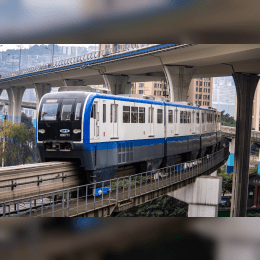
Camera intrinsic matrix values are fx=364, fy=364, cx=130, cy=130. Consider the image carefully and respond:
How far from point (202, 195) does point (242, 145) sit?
1350 centimetres

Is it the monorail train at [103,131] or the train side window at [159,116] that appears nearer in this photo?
the monorail train at [103,131]

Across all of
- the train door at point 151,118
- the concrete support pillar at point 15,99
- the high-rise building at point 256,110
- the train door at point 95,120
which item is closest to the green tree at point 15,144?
the concrete support pillar at point 15,99

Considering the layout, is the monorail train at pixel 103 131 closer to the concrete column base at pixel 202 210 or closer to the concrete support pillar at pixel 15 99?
the concrete column base at pixel 202 210

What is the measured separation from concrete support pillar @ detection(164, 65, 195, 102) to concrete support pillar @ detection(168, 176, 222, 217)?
8743 mm

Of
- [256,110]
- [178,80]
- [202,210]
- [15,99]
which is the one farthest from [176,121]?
[256,110]

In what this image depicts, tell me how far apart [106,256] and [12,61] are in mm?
70023

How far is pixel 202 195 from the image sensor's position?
24.0 metres

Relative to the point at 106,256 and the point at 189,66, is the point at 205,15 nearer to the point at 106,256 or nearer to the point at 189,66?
the point at 106,256

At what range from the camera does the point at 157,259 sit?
3682mm

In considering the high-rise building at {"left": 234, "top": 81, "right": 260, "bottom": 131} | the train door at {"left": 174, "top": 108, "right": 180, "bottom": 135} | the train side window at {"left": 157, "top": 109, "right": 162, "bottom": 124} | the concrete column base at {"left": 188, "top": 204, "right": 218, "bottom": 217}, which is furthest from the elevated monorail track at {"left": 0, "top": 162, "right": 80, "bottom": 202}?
the high-rise building at {"left": 234, "top": 81, "right": 260, "bottom": 131}

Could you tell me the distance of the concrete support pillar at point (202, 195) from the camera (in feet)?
75.9

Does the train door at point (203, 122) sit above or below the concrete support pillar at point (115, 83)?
below

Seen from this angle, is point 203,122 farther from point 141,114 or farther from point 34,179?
point 34,179

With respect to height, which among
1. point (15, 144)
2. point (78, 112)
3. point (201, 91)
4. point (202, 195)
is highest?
point (201, 91)
